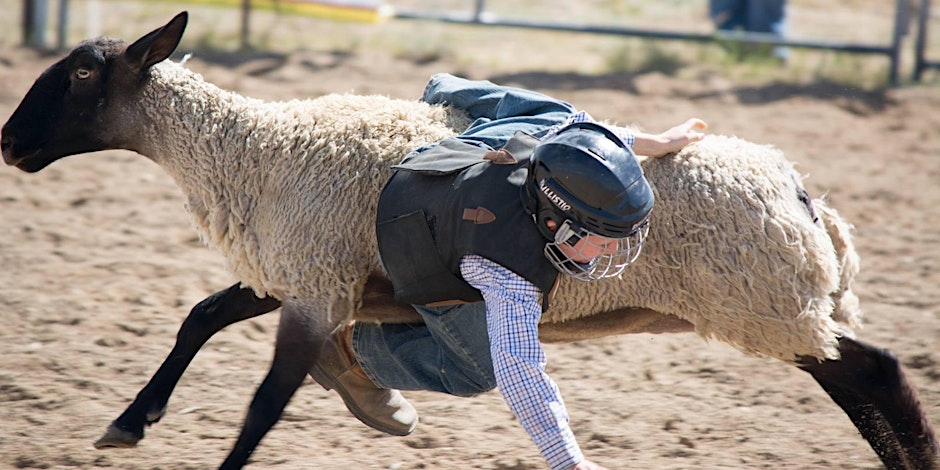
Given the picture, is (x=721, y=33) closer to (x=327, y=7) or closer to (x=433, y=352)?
(x=327, y=7)

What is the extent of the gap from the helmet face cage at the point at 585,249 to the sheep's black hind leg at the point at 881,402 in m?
0.77

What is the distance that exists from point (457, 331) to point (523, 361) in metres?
0.59

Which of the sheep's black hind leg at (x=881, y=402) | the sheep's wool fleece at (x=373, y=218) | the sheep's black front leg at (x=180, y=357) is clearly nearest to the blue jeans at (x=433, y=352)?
the sheep's wool fleece at (x=373, y=218)

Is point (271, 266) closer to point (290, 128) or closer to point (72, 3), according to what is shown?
point (290, 128)

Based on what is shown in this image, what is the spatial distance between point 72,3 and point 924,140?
8791 millimetres

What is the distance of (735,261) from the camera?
3096 millimetres

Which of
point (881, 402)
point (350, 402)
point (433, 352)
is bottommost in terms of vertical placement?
point (350, 402)

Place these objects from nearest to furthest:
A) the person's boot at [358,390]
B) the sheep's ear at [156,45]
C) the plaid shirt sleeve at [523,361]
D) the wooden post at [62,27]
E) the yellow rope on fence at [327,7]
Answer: the plaid shirt sleeve at [523,361]
the sheep's ear at [156,45]
the person's boot at [358,390]
the wooden post at [62,27]
the yellow rope on fence at [327,7]

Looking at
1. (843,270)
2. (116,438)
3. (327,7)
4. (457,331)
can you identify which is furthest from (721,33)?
(116,438)

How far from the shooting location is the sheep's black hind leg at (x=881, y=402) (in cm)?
328

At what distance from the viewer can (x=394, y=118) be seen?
11.2ft

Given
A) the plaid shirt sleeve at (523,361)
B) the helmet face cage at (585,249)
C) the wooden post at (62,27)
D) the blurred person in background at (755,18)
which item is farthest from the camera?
the blurred person in background at (755,18)

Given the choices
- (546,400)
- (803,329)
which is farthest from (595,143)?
(803,329)

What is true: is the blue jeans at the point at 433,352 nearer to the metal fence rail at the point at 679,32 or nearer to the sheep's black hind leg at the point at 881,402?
the sheep's black hind leg at the point at 881,402
